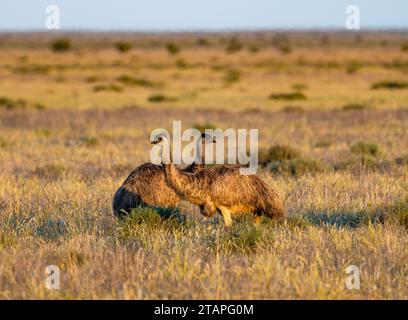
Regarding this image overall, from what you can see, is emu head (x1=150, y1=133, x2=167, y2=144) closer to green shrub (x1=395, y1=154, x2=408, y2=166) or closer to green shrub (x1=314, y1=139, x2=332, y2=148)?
green shrub (x1=395, y1=154, x2=408, y2=166)

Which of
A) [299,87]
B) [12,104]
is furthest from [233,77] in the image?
[12,104]

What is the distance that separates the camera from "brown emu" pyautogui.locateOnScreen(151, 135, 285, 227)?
866 cm

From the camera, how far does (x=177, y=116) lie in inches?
1010

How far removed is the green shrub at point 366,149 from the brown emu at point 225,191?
21.9 ft

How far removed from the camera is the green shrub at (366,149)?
50.4 ft

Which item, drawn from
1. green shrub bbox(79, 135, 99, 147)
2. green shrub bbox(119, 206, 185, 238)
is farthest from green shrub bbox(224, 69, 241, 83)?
green shrub bbox(119, 206, 185, 238)

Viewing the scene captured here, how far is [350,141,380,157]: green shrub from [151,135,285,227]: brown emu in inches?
263

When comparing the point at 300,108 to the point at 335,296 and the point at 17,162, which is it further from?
the point at 335,296

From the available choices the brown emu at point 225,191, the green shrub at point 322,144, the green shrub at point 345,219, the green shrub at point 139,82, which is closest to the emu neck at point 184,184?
the brown emu at point 225,191

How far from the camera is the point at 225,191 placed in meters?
8.70

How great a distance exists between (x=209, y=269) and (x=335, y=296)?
1.10 metres

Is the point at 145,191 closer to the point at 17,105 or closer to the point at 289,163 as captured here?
the point at 289,163

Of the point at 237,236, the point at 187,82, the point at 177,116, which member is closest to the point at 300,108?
the point at 177,116
